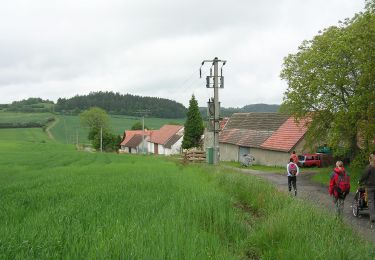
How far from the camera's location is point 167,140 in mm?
83188

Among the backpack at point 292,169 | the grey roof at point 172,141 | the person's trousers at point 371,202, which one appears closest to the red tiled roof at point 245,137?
the grey roof at point 172,141

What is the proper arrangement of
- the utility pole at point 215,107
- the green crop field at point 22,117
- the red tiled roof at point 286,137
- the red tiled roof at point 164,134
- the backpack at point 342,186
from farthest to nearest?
the green crop field at point 22,117 < the red tiled roof at point 164,134 < the red tiled roof at point 286,137 < the utility pole at point 215,107 < the backpack at point 342,186

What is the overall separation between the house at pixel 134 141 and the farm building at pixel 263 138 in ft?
123

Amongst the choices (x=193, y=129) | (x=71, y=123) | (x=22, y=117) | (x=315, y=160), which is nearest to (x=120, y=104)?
(x=71, y=123)

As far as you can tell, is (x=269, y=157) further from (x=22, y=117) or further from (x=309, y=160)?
(x=22, y=117)

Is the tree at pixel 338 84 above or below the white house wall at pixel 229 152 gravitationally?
above

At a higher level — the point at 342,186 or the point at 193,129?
the point at 193,129

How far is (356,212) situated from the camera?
44.9 feet

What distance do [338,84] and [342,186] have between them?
15.5m

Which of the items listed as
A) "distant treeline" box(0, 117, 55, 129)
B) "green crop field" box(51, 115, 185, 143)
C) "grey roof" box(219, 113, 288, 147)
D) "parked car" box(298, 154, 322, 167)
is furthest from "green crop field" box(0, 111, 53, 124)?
"parked car" box(298, 154, 322, 167)

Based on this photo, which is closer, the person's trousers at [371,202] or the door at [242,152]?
the person's trousers at [371,202]

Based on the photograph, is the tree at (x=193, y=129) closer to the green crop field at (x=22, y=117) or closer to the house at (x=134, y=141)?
the house at (x=134, y=141)

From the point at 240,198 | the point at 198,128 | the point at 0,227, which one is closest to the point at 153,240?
the point at 0,227

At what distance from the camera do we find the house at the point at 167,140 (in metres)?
80.4
